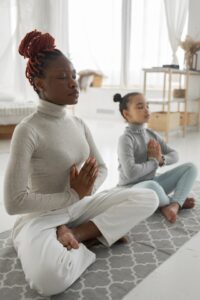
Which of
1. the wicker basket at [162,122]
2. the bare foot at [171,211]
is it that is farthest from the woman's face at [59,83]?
the wicker basket at [162,122]

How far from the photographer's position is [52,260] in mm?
1042

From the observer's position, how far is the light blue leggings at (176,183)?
1.65m

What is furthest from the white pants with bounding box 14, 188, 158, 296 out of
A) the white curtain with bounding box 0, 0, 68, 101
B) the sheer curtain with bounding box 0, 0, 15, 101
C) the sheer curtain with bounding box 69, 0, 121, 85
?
the sheer curtain with bounding box 69, 0, 121, 85

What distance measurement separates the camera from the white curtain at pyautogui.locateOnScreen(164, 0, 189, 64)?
4.59m

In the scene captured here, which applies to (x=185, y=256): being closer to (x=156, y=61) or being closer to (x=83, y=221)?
(x=83, y=221)

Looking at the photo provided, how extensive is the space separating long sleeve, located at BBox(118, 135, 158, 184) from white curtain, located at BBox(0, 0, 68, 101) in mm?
3353

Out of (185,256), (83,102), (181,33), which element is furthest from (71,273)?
(83,102)

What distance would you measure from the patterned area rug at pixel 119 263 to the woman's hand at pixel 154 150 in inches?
11.5

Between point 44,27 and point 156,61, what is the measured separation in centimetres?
172

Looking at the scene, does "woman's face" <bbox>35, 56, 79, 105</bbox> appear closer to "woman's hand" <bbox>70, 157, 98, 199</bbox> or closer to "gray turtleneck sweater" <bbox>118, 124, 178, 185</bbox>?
"woman's hand" <bbox>70, 157, 98, 199</bbox>

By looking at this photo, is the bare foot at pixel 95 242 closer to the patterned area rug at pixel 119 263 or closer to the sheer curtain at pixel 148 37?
the patterned area rug at pixel 119 263

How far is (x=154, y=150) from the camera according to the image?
168 cm

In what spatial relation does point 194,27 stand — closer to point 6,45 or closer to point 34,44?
point 6,45

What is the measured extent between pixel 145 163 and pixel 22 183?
2.39 ft
